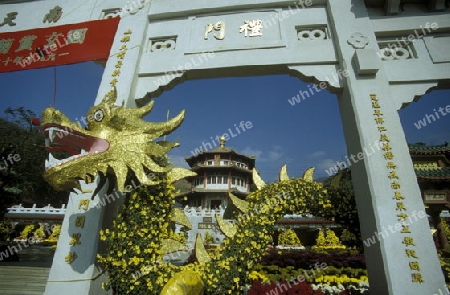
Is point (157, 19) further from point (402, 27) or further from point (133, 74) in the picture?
point (402, 27)

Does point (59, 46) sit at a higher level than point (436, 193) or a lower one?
higher

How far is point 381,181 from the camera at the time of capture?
3576mm

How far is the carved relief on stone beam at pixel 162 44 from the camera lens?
529 cm

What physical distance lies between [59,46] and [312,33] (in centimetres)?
524

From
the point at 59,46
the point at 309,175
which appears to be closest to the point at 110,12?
the point at 59,46

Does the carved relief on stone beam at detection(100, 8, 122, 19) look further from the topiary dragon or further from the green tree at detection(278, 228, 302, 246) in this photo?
the green tree at detection(278, 228, 302, 246)

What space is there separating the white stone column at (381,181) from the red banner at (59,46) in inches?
183

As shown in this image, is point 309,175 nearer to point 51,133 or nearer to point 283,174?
point 283,174

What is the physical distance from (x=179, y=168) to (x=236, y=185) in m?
25.1

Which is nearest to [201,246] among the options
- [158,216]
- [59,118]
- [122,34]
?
[158,216]

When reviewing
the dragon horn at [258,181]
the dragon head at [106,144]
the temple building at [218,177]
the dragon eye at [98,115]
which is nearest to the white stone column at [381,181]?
the dragon horn at [258,181]

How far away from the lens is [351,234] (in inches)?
179

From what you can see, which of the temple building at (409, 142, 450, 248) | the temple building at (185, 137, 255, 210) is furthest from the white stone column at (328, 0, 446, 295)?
the temple building at (185, 137, 255, 210)

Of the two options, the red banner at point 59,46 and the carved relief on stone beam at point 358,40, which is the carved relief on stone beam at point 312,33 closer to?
the carved relief on stone beam at point 358,40
